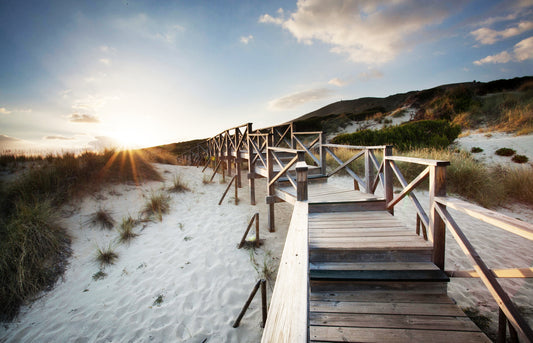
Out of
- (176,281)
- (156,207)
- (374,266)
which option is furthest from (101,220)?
(374,266)

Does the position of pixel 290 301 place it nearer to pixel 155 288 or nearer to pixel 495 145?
pixel 155 288

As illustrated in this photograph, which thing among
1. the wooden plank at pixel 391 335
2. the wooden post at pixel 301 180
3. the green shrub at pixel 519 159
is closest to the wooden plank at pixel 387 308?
the wooden plank at pixel 391 335

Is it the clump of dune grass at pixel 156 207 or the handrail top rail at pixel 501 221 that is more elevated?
the handrail top rail at pixel 501 221

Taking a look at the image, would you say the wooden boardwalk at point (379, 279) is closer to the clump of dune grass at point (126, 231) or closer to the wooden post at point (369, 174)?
the wooden post at point (369, 174)

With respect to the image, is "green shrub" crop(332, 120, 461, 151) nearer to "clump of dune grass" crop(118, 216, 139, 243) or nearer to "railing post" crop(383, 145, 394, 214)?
"railing post" crop(383, 145, 394, 214)

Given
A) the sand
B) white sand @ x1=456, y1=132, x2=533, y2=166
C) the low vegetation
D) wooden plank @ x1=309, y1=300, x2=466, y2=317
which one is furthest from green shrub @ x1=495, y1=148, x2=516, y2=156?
the low vegetation

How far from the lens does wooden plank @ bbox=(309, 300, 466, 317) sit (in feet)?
6.49

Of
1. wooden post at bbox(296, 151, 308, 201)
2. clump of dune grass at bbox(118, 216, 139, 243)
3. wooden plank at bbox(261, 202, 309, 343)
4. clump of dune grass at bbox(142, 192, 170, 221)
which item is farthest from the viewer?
clump of dune grass at bbox(142, 192, 170, 221)

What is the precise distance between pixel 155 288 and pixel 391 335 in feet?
12.4

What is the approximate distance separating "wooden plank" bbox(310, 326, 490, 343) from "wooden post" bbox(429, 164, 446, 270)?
30.5 inches

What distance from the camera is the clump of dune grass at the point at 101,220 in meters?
5.55

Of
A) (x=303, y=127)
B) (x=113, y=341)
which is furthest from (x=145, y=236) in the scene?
(x=303, y=127)

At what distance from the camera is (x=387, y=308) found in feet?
6.75

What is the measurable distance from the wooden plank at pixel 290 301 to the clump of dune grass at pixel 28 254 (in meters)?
4.95
